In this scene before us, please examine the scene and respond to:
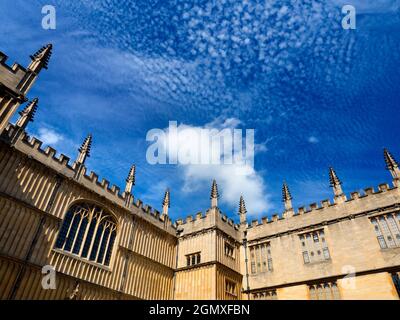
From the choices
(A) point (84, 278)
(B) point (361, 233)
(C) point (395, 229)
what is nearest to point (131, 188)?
(A) point (84, 278)

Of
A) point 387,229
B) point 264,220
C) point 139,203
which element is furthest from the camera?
point 264,220

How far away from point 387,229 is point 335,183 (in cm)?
434

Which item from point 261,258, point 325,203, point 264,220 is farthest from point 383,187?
point 261,258

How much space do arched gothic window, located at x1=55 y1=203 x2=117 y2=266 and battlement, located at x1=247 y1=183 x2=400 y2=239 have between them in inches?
423

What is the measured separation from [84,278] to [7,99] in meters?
9.52

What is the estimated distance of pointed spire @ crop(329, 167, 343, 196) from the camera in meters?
20.3

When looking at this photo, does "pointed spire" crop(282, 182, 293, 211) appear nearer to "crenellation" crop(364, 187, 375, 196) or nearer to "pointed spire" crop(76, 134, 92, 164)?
"crenellation" crop(364, 187, 375, 196)

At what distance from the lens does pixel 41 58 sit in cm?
1574

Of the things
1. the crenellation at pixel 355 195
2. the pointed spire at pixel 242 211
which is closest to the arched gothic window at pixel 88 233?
the pointed spire at pixel 242 211

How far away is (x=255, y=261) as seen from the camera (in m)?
21.8

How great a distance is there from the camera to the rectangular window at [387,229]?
55.3ft

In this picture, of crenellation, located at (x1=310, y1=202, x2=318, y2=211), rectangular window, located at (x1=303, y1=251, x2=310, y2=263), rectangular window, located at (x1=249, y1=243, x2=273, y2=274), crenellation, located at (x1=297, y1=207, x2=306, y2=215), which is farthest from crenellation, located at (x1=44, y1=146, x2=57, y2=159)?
crenellation, located at (x1=310, y1=202, x2=318, y2=211)

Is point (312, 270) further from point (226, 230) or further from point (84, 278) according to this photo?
point (84, 278)

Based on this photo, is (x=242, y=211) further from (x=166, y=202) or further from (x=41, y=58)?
(x=41, y=58)
